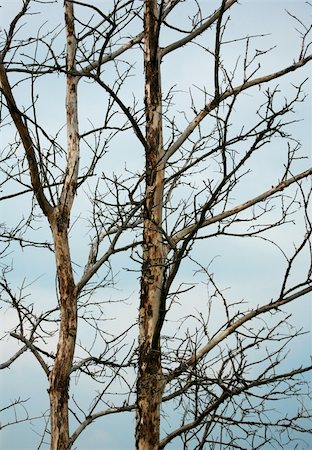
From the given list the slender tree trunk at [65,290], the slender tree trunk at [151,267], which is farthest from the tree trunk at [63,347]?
the slender tree trunk at [151,267]

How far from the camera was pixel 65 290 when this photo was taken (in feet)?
27.5

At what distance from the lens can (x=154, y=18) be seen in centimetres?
692

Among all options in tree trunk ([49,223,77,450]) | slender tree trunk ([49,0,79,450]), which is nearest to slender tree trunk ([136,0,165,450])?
slender tree trunk ([49,0,79,450])

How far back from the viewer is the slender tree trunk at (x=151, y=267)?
19.6ft

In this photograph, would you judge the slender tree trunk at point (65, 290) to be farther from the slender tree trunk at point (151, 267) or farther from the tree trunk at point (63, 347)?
the slender tree trunk at point (151, 267)

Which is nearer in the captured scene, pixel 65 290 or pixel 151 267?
pixel 151 267

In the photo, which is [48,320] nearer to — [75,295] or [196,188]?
[75,295]

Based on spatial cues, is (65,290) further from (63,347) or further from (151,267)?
(151,267)

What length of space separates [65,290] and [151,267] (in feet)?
7.75

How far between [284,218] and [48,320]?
3.53 meters

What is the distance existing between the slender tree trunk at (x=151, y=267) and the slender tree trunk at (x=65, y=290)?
1228 mm

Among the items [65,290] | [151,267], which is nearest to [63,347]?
[65,290]

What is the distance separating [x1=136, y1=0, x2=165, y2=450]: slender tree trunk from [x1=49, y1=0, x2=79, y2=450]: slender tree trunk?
123 cm

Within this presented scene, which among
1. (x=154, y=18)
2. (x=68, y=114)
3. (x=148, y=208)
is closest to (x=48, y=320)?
(x=68, y=114)
